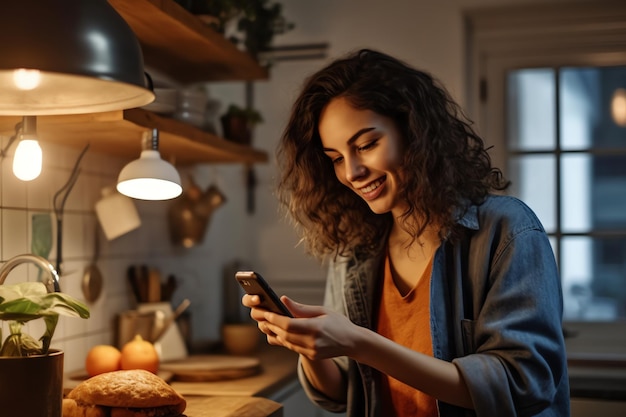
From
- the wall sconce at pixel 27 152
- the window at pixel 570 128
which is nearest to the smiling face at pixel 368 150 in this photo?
the wall sconce at pixel 27 152

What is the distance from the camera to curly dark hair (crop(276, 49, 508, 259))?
1.45m

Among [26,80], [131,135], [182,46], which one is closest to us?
[26,80]

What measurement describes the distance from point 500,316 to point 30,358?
0.79 metres

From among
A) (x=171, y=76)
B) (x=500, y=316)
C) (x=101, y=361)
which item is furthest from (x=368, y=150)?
(x=171, y=76)

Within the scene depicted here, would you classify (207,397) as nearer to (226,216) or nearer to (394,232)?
(394,232)

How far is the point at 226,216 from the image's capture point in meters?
2.86

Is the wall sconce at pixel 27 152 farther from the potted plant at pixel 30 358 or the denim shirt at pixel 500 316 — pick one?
the denim shirt at pixel 500 316

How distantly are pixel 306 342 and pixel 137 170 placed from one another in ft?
1.84

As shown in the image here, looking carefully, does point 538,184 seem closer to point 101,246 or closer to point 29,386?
point 101,246

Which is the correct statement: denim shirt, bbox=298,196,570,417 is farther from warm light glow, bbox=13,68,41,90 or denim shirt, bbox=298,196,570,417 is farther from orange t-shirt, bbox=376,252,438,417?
warm light glow, bbox=13,68,41,90

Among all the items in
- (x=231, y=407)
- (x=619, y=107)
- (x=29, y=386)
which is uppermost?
(x=619, y=107)

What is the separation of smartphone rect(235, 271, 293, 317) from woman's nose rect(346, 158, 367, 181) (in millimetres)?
291

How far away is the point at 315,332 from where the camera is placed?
1235 mm

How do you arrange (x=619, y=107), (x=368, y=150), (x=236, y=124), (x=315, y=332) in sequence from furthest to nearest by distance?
(x=619, y=107), (x=236, y=124), (x=368, y=150), (x=315, y=332)
